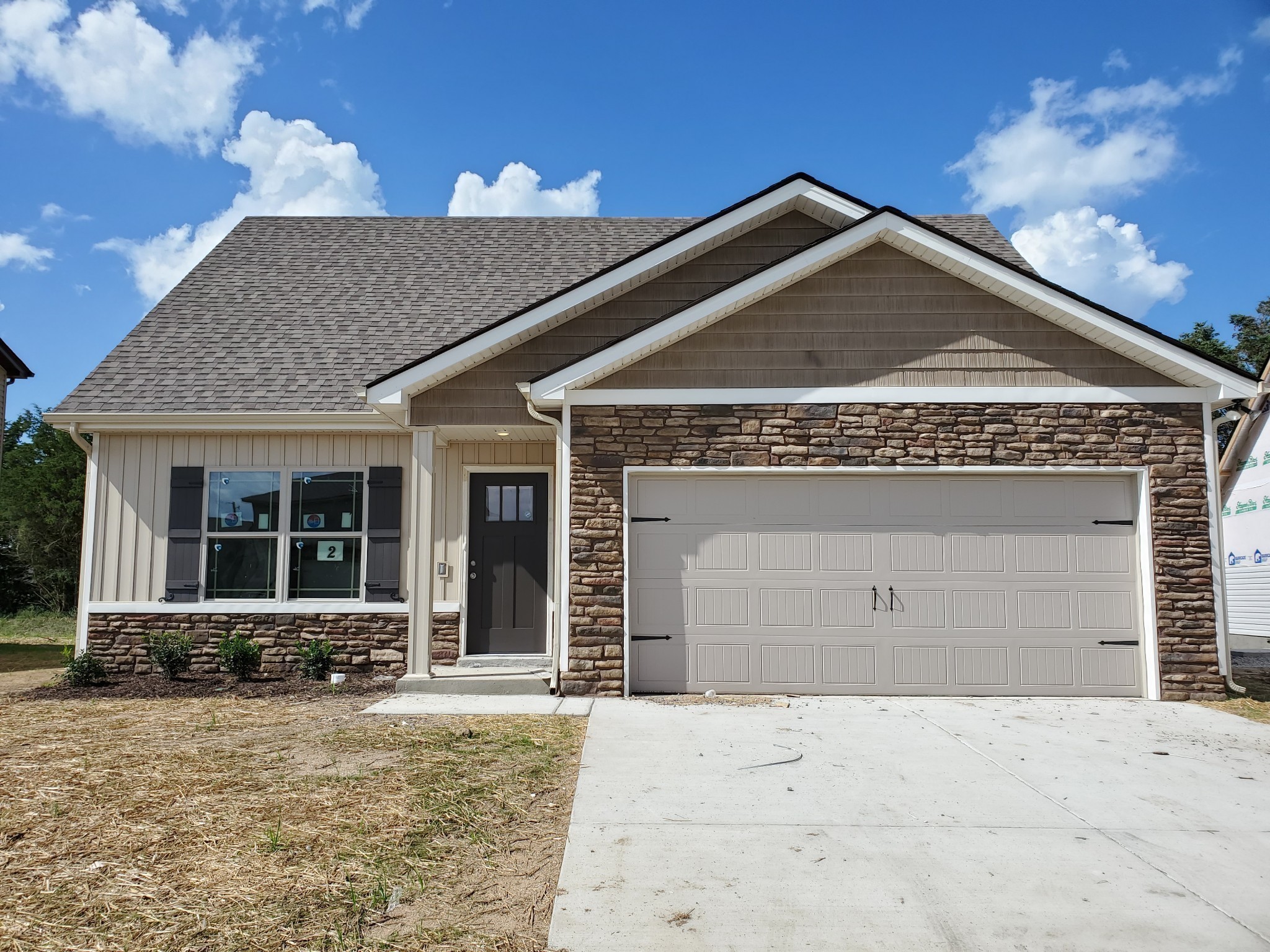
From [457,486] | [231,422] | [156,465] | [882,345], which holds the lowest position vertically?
[457,486]

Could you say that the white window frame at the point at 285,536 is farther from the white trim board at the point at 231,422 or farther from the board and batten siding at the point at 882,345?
the board and batten siding at the point at 882,345

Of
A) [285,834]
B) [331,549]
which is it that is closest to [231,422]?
[331,549]

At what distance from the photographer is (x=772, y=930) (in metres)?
3.11

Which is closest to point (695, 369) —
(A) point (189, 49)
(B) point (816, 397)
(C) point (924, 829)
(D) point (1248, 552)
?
(B) point (816, 397)

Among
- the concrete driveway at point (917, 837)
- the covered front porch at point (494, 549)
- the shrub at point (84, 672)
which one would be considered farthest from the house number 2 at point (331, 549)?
the concrete driveway at point (917, 837)

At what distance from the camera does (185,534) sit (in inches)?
378

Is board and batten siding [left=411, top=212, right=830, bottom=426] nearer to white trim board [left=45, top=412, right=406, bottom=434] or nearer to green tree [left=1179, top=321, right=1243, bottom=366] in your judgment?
white trim board [left=45, top=412, right=406, bottom=434]

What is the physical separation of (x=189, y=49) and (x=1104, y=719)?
12942 millimetres

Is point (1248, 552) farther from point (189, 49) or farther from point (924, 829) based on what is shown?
point (189, 49)

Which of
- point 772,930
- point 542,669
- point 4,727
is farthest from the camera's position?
point 542,669

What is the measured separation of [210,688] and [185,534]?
185cm

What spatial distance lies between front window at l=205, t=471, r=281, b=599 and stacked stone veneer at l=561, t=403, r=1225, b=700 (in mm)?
3956

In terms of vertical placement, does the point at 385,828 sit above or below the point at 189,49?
below

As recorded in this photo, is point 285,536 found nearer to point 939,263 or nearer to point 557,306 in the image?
point 557,306
